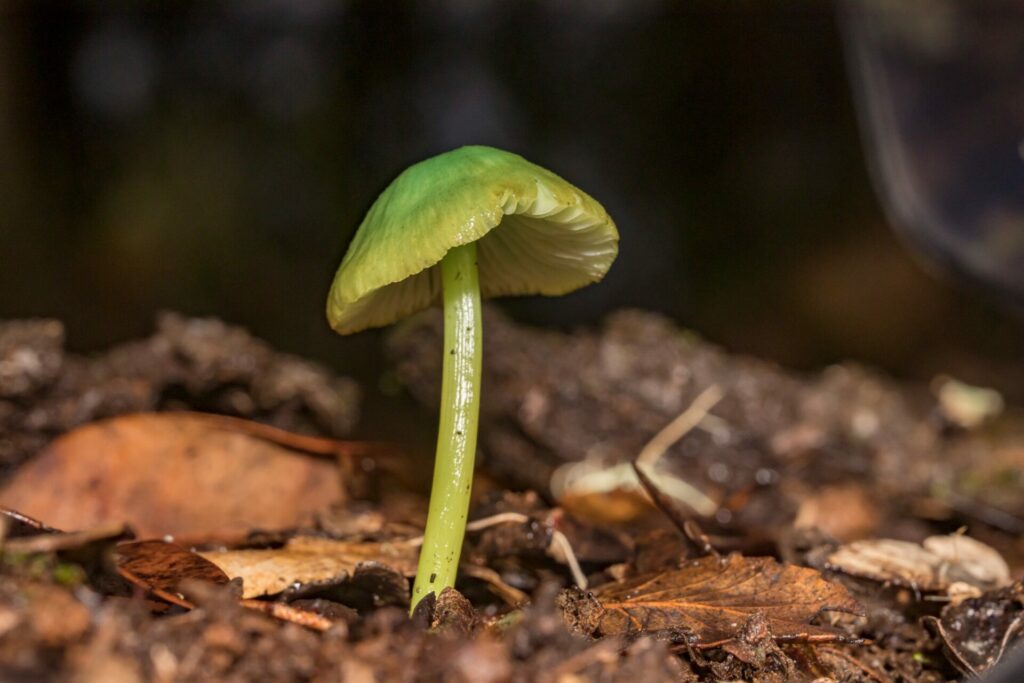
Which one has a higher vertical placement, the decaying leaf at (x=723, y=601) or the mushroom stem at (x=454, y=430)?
the mushroom stem at (x=454, y=430)

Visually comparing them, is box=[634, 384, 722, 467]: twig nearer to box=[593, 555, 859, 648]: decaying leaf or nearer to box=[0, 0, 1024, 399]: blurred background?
box=[0, 0, 1024, 399]: blurred background

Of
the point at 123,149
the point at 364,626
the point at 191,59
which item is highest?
the point at 191,59

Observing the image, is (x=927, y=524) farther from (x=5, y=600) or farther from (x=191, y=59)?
(x=191, y=59)

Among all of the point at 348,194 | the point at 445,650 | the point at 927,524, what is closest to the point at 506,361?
the point at 348,194

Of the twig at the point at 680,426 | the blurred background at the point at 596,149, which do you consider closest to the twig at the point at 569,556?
the twig at the point at 680,426

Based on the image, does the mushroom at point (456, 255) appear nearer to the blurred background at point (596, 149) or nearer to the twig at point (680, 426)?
the twig at point (680, 426)

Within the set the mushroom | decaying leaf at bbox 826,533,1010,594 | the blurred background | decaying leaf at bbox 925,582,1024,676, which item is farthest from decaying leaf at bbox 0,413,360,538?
decaying leaf at bbox 925,582,1024,676
